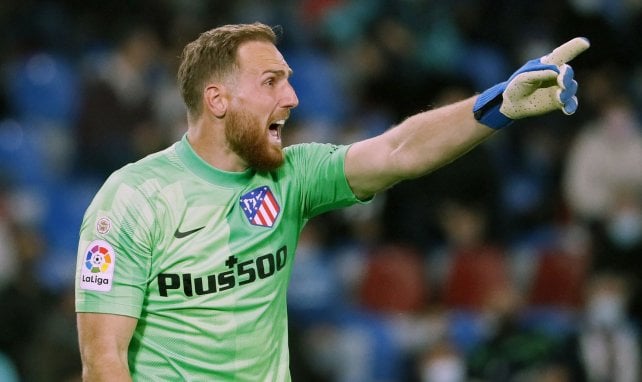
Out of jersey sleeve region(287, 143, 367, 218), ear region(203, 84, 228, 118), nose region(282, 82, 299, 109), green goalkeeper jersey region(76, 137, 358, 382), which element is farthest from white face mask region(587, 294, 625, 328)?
ear region(203, 84, 228, 118)

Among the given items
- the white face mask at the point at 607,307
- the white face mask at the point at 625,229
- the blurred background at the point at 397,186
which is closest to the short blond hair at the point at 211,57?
the blurred background at the point at 397,186

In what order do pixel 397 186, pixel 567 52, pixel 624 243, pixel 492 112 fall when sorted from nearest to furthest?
pixel 567 52 < pixel 492 112 < pixel 624 243 < pixel 397 186

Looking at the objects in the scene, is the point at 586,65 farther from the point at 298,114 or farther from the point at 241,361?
the point at 241,361

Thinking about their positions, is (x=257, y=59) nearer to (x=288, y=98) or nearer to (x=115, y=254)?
(x=288, y=98)

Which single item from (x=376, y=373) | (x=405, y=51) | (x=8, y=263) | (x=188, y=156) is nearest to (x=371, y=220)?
(x=376, y=373)

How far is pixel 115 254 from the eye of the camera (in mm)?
4141

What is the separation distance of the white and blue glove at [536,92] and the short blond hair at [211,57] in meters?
0.88

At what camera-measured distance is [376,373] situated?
8750 millimetres

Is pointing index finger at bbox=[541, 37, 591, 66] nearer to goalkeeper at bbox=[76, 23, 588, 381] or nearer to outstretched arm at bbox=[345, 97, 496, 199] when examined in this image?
goalkeeper at bbox=[76, 23, 588, 381]

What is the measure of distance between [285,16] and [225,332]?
762 centimetres

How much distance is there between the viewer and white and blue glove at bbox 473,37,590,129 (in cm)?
393

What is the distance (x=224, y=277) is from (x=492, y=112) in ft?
3.53

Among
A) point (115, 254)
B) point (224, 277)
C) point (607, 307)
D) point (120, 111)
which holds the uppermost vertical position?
point (120, 111)

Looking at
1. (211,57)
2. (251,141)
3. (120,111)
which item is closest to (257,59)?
(211,57)
